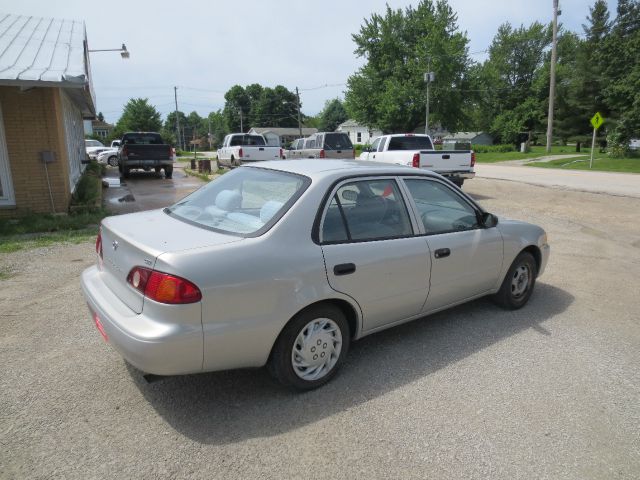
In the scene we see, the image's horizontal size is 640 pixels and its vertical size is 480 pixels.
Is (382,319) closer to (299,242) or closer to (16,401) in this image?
(299,242)

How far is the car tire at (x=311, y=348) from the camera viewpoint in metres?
3.06

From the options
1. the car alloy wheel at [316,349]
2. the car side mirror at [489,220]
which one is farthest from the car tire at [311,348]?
the car side mirror at [489,220]

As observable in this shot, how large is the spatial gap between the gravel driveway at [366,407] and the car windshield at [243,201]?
117 centimetres

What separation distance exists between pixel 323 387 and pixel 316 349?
1.02 ft

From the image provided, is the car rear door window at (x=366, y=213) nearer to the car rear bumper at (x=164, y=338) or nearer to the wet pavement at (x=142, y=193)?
the car rear bumper at (x=164, y=338)

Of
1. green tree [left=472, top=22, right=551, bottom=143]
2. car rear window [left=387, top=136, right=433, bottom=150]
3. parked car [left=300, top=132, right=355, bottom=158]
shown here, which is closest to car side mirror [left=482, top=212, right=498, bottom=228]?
car rear window [left=387, top=136, right=433, bottom=150]

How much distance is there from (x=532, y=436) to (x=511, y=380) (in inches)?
25.7

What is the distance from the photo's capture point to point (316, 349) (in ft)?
10.6

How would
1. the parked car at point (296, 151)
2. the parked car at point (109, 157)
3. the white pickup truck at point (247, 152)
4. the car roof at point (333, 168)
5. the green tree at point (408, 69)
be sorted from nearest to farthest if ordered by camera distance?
the car roof at point (333, 168)
the white pickup truck at point (247, 152)
the parked car at point (296, 151)
the parked car at point (109, 157)
the green tree at point (408, 69)

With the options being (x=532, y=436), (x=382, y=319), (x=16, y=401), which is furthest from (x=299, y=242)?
(x=16, y=401)

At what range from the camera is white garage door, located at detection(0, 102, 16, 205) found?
8.73 m

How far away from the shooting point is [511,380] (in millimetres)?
3447

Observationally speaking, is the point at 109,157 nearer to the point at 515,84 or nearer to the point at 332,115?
the point at 515,84

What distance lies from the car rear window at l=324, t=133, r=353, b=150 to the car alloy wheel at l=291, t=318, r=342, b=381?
1554 cm
